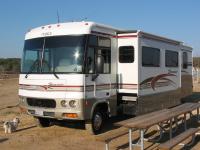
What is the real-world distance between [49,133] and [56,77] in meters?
1.71

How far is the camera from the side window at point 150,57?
12414mm

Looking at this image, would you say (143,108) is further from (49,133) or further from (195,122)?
(49,133)

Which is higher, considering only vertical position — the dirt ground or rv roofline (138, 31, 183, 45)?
rv roofline (138, 31, 183, 45)

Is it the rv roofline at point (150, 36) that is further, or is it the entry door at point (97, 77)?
the rv roofline at point (150, 36)

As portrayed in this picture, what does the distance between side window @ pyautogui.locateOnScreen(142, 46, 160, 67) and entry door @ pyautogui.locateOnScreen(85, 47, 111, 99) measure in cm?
146

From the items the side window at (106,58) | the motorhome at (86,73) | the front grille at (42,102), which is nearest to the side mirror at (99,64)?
the motorhome at (86,73)

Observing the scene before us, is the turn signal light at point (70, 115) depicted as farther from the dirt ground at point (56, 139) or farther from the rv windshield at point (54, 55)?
the rv windshield at point (54, 55)

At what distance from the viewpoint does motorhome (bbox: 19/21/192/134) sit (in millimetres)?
10195

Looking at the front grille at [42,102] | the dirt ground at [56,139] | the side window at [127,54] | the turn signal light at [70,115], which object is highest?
the side window at [127,54]

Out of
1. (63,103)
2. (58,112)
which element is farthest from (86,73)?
(58,112)

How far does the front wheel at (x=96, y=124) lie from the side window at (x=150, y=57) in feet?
8.18

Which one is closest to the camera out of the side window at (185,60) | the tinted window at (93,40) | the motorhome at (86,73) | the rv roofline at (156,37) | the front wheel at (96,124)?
the motorhome at (86,73)

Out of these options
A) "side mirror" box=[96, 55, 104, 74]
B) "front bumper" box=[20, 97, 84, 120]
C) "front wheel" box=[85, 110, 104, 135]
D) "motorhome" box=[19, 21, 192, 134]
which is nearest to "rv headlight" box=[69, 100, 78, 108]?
"motorhome" box=[19, 21, 192, 134]

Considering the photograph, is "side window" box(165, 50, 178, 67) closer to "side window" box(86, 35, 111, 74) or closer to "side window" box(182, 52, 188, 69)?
"side window" box(182, 52, 188, 69)
